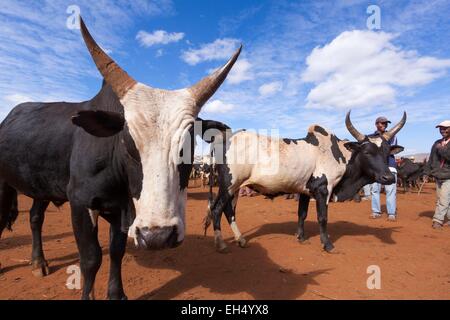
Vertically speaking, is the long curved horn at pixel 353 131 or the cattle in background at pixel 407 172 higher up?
the long curved horn at pixel 353 131

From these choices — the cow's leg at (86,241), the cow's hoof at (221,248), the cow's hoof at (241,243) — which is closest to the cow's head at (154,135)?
the cow's leg at (86,241)

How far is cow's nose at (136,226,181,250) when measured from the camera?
1.92m

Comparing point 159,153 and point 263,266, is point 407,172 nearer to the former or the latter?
point 263,266

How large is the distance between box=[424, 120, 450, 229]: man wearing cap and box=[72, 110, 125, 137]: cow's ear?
27.4ft

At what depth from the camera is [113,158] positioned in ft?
8.78

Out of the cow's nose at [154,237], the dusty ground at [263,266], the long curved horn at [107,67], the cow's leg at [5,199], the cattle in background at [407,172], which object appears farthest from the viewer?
the cattle in background at [407,172]

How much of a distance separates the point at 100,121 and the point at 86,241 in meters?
1.26

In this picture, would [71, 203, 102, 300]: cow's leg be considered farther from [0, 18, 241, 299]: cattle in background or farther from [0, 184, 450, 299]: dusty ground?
[0, 184, 450, 299]: dusty ground

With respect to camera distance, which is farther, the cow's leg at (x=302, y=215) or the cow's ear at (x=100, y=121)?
the cow's leg at (x=302, y=215)

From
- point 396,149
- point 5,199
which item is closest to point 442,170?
point 396,149

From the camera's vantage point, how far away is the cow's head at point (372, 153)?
20.2ft

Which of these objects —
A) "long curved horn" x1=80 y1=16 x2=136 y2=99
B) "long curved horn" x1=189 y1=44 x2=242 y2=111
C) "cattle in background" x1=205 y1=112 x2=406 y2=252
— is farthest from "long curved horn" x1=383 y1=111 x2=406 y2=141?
"long curved horn" x1=80 y1=16 x2=136 y2=99

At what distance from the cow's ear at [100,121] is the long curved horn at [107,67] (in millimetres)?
289

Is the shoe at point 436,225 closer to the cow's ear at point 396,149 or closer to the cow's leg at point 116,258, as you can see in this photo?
the cow's ear at point 396,149
